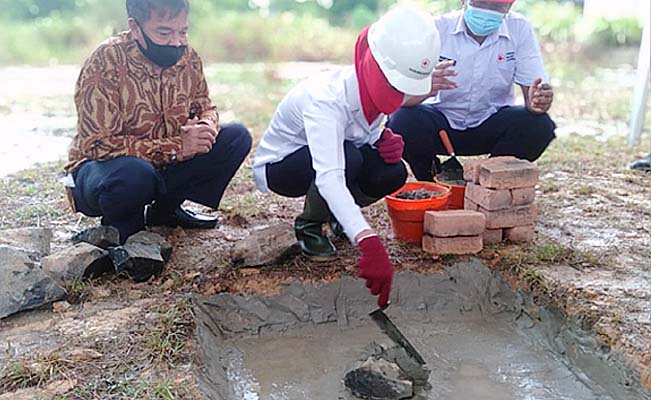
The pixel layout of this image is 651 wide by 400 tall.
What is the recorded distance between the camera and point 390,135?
9.18ft

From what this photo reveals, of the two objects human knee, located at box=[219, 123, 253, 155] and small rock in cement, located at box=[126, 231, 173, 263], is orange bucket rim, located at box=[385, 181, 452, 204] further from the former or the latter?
small rock in cement, located at box=[126, 231, 173, 263]

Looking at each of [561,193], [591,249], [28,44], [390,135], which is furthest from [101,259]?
[28,44]

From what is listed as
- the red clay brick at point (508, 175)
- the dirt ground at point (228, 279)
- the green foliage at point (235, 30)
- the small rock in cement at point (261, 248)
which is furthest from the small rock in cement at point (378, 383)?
the green foliage at point (235, 30)

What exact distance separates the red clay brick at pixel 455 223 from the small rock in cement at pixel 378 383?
0.72m

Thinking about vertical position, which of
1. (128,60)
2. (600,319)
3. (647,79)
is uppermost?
(128,60)

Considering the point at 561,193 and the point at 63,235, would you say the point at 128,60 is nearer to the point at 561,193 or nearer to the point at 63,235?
the point at 63,235

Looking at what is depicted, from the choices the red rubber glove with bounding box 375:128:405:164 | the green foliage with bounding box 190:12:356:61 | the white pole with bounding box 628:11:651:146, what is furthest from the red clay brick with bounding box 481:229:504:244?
the green foliage with bounding box 190:12:356:61

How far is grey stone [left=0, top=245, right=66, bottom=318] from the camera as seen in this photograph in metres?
2.31

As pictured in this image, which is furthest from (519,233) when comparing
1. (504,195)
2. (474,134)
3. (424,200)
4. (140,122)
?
(140,122)

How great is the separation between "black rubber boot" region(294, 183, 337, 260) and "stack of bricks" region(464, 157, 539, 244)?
65cm

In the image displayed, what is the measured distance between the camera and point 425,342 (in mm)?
2520

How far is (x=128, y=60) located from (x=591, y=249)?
6.56 feet

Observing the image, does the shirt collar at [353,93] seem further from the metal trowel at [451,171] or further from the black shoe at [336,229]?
the metal trowel at [451,171]

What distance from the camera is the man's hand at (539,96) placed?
319 centimetres
